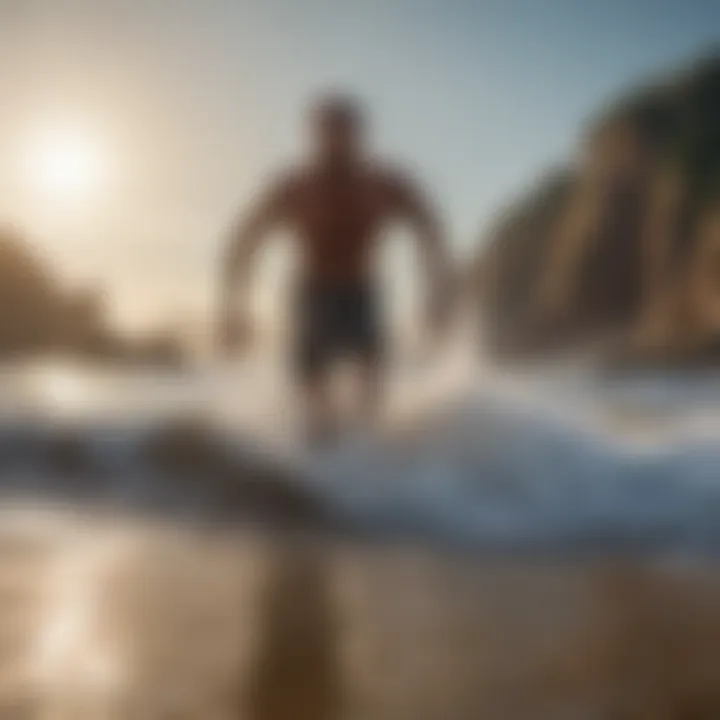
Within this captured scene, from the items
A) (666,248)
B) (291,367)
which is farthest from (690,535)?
(291,367)

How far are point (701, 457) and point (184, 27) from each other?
2.78 feet

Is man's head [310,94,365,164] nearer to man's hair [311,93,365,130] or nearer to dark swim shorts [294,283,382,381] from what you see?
man's hair [311,93,365,130]

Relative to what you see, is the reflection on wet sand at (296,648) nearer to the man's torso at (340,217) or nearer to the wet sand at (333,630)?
the wet sand at (333,630)

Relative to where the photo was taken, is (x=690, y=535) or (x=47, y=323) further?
(x=47, y=323)

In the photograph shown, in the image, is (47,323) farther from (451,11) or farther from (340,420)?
(451,11)

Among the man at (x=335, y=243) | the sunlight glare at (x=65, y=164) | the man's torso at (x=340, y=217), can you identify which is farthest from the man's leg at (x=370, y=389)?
the sunlight glare at (x=65, y=164)

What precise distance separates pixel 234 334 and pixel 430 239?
0.27m

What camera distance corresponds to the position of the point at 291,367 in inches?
52.8

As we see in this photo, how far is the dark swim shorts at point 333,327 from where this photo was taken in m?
1.33

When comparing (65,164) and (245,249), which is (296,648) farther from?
(65,164)

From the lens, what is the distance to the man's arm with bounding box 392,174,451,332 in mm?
1324

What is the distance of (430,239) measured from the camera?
52.2 inches

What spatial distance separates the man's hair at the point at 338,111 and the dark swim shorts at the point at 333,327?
0.20 metres

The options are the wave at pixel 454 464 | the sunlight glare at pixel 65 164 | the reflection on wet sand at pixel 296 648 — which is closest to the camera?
the reflection on wet sand at pixel 296 648
